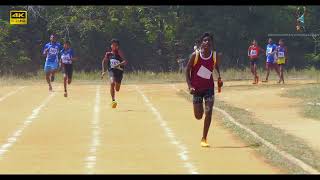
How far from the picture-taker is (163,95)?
2428cm

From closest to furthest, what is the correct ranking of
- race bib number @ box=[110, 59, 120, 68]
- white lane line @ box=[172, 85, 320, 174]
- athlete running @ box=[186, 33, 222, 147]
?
white lane line @ box=[172, 85, 320, 174] < athlete running @ box=[186, 33, 222, 147] < race bib number @ box=[110, 59, 120, 68]

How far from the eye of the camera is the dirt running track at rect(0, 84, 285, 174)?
10.3 meters

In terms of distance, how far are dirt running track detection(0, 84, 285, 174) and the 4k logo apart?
59.0 feet

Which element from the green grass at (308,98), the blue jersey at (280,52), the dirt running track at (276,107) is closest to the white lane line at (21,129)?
the dirt running track at (276,107)

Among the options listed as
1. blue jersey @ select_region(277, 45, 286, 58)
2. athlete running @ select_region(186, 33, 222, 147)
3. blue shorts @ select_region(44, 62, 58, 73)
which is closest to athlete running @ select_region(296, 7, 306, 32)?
blue jersey @ select_region(277, 45, 286, 58)

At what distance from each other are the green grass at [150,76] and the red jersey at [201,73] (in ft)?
66.2

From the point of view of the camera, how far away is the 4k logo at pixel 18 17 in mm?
38875

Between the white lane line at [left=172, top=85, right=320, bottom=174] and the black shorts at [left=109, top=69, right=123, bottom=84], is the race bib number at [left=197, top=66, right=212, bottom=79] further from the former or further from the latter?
the black shorts at [left=109, top=69, right=123, bottom=84]

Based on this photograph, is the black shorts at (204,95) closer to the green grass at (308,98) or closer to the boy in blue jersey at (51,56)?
the green grass at (308,98)

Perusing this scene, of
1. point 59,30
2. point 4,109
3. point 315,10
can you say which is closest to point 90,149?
point 4,109

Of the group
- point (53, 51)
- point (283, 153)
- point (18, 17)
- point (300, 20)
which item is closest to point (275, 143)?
point (283, 153)

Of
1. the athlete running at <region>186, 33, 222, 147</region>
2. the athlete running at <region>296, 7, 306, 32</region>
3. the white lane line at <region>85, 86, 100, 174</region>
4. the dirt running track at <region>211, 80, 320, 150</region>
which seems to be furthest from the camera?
the athlete running at <region>296, 7, 306, 32</region>

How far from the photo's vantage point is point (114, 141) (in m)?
13.0
